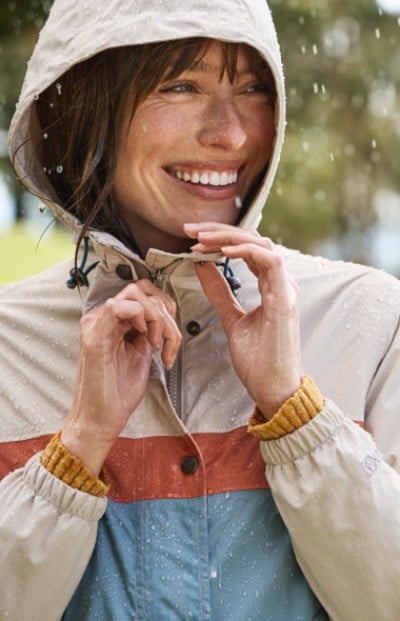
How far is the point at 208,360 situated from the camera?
3.06 metres

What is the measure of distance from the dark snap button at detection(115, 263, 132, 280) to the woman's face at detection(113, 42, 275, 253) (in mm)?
146

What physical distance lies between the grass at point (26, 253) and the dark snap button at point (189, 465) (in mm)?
5699

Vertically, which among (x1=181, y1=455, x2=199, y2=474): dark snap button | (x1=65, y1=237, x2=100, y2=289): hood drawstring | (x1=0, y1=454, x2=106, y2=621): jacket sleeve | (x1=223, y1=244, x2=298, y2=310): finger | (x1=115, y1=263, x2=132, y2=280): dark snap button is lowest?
(x1=0, y1=454, x2=106, y2=621): jacket sleeve

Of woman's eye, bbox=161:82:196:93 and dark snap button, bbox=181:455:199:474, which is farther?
woman's eye, bbox=161:82:196:93

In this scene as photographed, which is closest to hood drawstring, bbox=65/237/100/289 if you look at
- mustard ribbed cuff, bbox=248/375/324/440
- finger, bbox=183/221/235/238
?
finger, bbox=183/221/235/238

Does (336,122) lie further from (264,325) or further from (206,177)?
(264,325)

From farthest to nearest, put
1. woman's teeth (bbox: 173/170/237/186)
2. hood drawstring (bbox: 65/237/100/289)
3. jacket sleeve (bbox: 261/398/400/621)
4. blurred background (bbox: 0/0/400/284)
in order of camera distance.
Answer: blurred background (bbox: 0/0/400/284) < hood drawstring (bbox: 65/237/100/289) < woman's teeth (bbox: 173/170/237/186) < jacket sleeve (bbox: 261/398/400/621)

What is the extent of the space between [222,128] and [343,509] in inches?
37.1

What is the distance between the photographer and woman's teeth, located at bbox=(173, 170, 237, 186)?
9.99ft

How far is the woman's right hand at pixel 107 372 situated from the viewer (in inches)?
111

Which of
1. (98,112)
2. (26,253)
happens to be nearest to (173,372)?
(98,112)

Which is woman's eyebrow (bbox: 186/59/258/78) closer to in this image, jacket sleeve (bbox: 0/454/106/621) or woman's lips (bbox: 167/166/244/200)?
woman's lips (bbox: 167/166/244/200)

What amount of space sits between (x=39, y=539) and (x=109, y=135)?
1.01 metres

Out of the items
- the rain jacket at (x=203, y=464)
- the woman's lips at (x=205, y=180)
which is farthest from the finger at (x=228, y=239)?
the woman's lips at (x=205, y=180)
